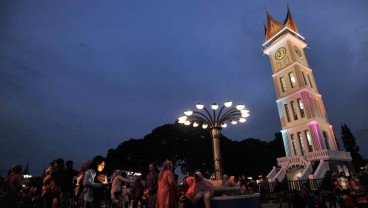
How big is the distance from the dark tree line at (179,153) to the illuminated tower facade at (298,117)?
571 inches

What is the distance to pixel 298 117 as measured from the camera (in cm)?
2991

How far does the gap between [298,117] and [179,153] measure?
64.0 ft

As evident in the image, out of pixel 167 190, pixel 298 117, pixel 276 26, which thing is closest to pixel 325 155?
pixel 298 117

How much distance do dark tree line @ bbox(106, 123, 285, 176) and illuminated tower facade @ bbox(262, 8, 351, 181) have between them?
14495 millimetres

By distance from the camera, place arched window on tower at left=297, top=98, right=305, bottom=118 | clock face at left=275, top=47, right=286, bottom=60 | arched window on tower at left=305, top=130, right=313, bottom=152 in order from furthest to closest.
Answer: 1. clock face at left=275, top=47, right=286, bottom=60
2. arched window on tower at left=297, top=98, right=305, bottom=118
3. arched window on tower at left=305, top=130, right=313, bottom=152

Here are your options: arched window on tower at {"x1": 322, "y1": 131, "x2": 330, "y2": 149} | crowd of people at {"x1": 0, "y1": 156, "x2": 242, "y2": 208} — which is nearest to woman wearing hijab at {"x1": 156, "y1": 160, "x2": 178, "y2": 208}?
crowd of people at {"x1": 0, "y1": 156, "x2": 242, "y2": 208}

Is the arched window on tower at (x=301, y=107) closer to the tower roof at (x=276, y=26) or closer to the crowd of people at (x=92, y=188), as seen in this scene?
the tower roof at (x=276, y=26)

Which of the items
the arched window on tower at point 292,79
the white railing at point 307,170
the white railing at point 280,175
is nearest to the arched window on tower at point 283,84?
the arched window on tower at point 292,79

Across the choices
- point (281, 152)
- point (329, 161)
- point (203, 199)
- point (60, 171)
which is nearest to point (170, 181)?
point (203, 199)

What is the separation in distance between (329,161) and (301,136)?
473cm

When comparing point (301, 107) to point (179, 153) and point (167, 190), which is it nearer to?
point (179, 153)

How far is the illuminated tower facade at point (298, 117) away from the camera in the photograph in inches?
1014

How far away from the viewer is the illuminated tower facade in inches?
1014

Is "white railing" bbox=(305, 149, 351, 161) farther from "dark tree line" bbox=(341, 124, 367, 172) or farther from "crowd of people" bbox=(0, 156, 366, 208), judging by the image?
"dark tree line" bbox=(341, 124, 367, 172)
